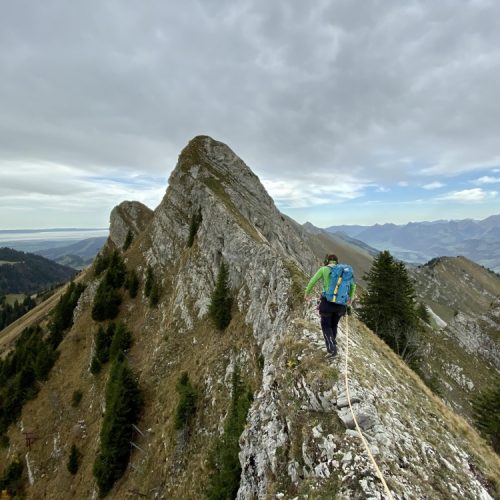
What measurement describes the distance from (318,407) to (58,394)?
59.0 meters

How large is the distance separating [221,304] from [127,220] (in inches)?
2811

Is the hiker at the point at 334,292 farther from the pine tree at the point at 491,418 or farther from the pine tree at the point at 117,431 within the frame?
the pine tree at the point at 117,431

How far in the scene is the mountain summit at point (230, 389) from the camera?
35.1 ft

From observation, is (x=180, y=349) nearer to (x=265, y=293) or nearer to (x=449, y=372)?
(x=265, y=293)

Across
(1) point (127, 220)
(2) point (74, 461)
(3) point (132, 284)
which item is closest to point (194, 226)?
(3) point (132, 284)

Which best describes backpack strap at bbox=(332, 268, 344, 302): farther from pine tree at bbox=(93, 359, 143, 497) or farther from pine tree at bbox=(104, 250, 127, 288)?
pine tree at bbox=(104, 250, 127, 288)

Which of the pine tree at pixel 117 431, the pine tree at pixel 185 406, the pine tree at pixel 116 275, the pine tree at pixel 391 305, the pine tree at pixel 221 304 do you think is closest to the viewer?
the pine tree at pixel 185 406

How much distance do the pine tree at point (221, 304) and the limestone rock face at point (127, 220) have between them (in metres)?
59.0

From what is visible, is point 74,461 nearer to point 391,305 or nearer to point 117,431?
point 117,431

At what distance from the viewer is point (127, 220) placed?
97438 millimetres

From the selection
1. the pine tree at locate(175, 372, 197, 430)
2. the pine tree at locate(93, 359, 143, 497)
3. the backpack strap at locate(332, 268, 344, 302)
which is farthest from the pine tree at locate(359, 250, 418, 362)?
the pine tree at locate(93, 359, 143, 497)

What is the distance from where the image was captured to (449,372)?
61.4 metres

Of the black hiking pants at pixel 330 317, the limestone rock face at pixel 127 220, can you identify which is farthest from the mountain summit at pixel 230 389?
the limestone rock face at pixel 127 220

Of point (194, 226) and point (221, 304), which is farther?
point (194, 226)
